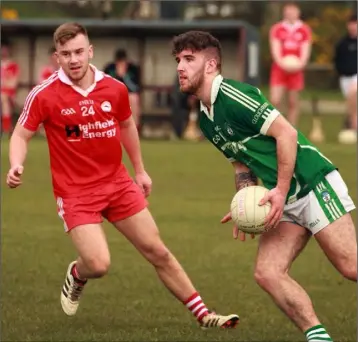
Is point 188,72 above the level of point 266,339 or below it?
above

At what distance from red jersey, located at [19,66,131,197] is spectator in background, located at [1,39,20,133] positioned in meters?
19.3

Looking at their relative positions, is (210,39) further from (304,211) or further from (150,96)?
(150,96)

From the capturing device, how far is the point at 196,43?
7.93m

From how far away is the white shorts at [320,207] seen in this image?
7855 mm

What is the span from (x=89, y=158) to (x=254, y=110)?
1.57m

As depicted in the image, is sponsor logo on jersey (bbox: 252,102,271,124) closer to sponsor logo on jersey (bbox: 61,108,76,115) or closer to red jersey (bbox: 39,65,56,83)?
sponsor logo on jersey (bbox: 61,108,76,115)

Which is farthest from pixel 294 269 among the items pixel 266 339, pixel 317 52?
pixel 317 52

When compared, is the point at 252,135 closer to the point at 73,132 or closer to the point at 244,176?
the point at 244,176

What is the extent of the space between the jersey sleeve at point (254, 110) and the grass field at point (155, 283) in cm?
173

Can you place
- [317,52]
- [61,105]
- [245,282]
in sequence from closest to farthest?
[61,105], [245,282], [317,52]

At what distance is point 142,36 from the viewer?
30.1m

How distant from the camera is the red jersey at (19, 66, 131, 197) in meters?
8.70

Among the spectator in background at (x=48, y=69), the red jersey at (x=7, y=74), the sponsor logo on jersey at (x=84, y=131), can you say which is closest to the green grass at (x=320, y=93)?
the spectator in background at (x=48, y=69)

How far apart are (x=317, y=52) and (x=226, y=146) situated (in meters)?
57.4
